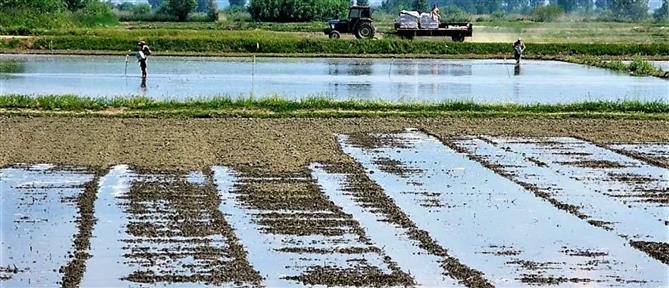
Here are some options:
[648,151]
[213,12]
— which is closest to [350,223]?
[648,151]

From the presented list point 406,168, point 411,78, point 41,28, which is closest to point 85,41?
point 41,28

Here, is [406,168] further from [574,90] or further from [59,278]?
[574,90]

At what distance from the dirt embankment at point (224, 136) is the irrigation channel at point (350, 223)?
693mm

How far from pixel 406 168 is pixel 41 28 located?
45092mm

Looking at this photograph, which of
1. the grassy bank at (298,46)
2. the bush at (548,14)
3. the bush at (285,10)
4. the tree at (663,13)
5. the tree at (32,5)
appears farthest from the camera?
the tree at (663,13)

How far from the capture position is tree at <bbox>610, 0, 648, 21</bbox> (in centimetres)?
14525

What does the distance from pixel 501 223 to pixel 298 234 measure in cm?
224

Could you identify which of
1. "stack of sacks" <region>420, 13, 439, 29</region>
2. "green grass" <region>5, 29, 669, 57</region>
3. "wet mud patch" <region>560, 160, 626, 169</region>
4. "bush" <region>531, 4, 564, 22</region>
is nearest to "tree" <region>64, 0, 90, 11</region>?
"green grass" <region>5, 29, 669, 57</region>

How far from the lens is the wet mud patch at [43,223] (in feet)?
33.0

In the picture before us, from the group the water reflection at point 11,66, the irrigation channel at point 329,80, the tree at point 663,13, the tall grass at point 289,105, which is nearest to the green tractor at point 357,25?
the irrigation channel at point 329,80

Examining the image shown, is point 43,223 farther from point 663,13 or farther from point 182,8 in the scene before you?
point 663,13

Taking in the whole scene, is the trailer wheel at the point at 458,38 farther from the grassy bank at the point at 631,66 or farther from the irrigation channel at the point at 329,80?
the irrigation channel at the point at 329,80

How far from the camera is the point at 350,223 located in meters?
12.4

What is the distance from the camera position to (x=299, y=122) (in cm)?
2177
